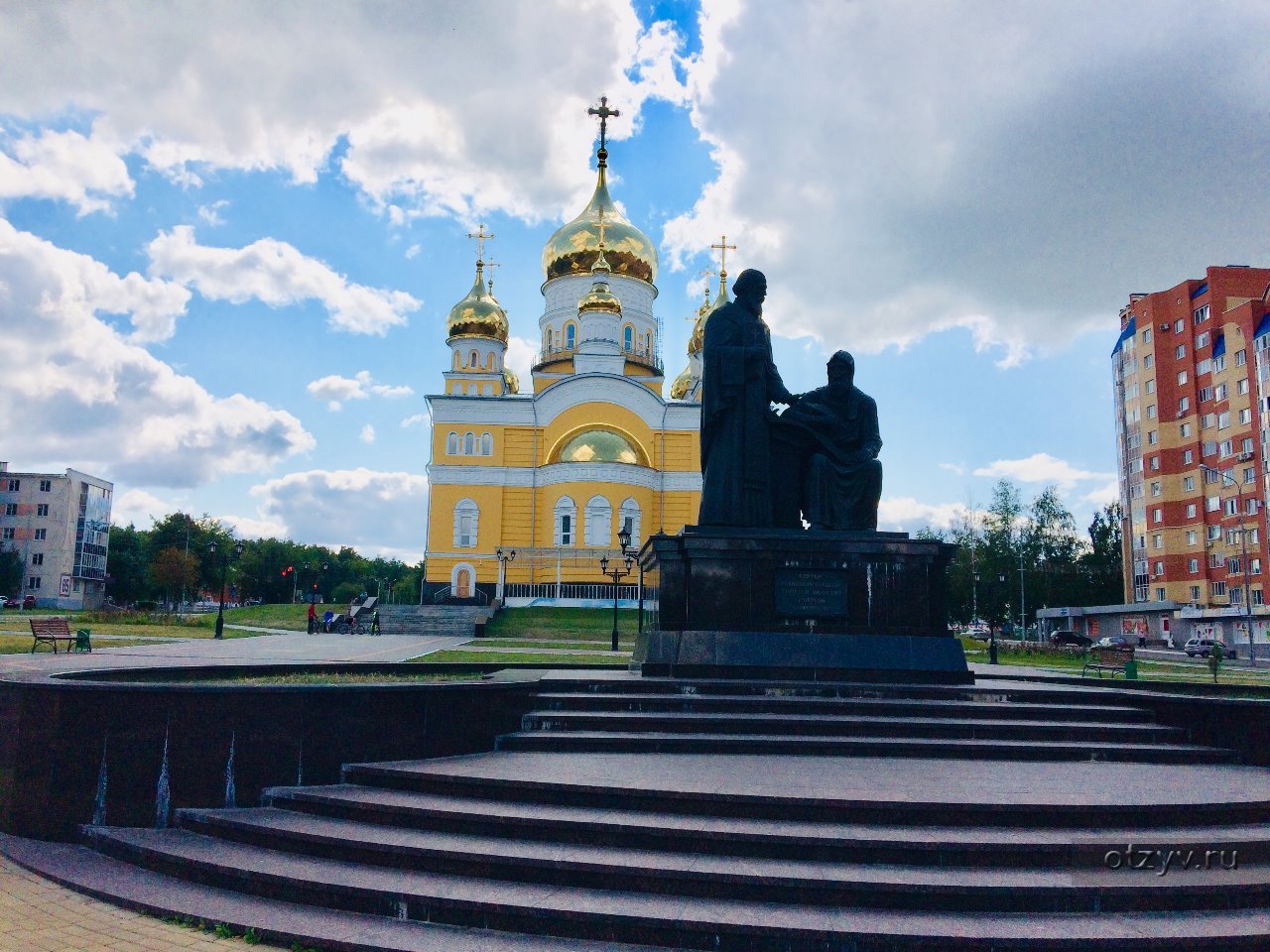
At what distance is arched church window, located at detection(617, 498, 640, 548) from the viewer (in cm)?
4406

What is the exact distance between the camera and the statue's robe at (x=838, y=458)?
1027 cm

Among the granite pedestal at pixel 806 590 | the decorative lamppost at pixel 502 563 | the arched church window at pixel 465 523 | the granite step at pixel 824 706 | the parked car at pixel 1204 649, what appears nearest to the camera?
the granite step at pixel 824 706

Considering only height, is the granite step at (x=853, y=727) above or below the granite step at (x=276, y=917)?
above

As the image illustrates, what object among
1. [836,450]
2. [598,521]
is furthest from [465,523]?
[836,450]

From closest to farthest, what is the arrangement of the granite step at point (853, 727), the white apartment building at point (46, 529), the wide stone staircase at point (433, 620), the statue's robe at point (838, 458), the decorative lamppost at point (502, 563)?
the granite step at point (853, 727), the statue's robe at point (838, 458), the wide stone staircase at point (433, 620), the decorative lamppost at point (502, 563), the white apartment building at point (46, 529)

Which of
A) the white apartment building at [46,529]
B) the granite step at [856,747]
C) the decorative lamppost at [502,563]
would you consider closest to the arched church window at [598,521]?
the decorative lamppost at [502,563]

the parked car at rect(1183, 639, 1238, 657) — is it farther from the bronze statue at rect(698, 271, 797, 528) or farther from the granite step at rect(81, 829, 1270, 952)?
the granite step at rect(81, 829, 1270, 952)

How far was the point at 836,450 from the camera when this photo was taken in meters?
10.5

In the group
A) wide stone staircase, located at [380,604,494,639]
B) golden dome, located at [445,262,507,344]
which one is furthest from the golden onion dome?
wide stone staircase, located at [380,604,494,639]

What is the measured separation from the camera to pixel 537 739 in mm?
7262

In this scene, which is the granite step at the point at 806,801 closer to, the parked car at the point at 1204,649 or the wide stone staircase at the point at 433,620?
the wide stone staircase at the point at 433,620

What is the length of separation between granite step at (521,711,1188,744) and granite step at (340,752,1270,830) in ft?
3.81

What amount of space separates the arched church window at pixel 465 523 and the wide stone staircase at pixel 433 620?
966cm

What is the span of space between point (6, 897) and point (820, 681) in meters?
6.49
